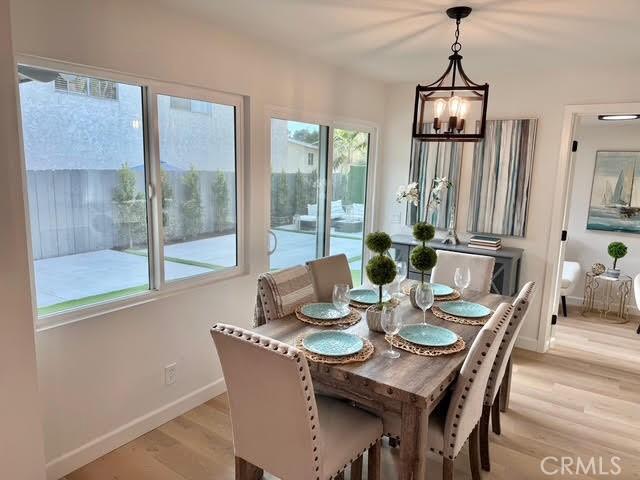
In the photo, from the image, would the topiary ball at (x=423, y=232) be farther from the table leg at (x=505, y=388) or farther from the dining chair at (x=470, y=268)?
the table leg at (x=505, y=388)

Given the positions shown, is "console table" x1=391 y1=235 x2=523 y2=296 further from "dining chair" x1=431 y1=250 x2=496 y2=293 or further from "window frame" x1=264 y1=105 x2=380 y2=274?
"window frame" x1=264 y1=105 x2=380 y2=274

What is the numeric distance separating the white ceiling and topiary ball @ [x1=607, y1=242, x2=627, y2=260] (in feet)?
7.90

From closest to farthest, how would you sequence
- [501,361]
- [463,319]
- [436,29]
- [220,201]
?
[501,361], [463,319], [436,29], [220,201]

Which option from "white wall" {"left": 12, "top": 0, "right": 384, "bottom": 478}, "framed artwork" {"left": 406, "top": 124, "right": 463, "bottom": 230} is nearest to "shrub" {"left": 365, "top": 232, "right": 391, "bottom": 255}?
"white wall" {"left": 12, "top": 0, "right": 384, "bottom": 478}

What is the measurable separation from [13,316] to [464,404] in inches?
72.9

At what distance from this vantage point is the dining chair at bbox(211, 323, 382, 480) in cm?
Answer: 156

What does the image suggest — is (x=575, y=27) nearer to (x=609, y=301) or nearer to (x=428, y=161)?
(x=428, y=161)

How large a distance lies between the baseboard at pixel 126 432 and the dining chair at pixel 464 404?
4.85 ft

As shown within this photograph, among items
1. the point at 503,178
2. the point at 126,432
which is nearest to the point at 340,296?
the point at 126,432

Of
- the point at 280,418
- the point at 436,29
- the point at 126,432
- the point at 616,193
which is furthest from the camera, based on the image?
the point at 616,193

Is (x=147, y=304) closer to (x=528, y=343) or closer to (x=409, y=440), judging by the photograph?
(x=409, y=440)

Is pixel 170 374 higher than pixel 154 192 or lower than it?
lower

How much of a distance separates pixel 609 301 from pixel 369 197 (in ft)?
10.6

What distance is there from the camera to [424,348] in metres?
Result: 2.03
